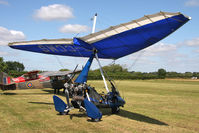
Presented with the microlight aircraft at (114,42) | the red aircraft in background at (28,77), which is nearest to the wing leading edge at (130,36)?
the microlight aircraft at (114,42)

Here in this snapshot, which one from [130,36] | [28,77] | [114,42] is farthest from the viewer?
[28,77]

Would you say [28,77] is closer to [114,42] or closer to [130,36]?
[114,42]

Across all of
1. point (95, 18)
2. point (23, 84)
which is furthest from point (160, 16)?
point (23, 84)

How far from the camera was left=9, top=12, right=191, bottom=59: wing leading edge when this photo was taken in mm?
6663

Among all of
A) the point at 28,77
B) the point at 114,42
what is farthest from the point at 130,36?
the point at 28,77

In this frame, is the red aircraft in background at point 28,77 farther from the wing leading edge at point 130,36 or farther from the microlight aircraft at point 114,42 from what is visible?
the wing leading edge at point 130,36

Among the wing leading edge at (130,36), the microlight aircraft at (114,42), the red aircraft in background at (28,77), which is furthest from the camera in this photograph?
the red aircraft in background at (28,77)

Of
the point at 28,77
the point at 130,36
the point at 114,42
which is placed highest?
the point at 130,36

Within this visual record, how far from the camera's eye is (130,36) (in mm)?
8203

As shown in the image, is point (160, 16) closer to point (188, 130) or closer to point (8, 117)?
point (188, 130)

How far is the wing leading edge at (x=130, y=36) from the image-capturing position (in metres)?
6.66

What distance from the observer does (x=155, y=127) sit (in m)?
7.72

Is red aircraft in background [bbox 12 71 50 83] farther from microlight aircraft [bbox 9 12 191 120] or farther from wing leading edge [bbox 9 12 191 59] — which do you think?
wing leading edge [bbox 9 12 191 59]

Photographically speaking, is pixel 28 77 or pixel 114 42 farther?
pixel 28 77
